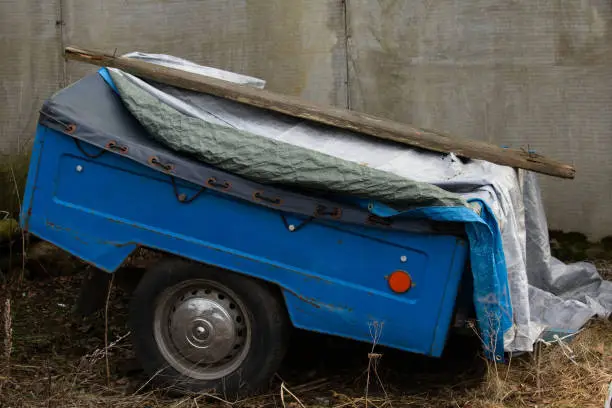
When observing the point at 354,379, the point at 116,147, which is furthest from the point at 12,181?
the point at 354,379

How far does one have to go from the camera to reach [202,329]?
481cm

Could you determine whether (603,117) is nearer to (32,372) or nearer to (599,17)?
(599,17)

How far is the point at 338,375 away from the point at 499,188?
4.68 ft

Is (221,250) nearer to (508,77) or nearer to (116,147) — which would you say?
(116,147)

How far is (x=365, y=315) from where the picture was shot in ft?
15.1

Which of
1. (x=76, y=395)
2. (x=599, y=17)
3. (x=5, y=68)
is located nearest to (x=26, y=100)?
(x=5, y=68)

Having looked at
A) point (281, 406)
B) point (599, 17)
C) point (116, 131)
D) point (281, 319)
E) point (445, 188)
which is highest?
point (599, 17)

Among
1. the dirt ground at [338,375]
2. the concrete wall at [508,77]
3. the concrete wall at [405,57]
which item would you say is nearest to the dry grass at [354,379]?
the dirt ground at [338,375]

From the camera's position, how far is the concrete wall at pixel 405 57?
7355 mm

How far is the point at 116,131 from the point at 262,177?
841 millimetres

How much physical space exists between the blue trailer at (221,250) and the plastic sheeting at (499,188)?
0.37m

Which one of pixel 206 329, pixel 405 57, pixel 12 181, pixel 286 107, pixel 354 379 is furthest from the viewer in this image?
pixel 405 57

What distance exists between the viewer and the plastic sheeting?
477cm

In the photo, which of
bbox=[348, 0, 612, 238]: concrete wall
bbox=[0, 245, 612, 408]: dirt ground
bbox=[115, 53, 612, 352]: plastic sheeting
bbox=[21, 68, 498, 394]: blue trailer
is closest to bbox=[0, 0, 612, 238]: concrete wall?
bbox=[348, 0, 612, 238]: concrete wall
